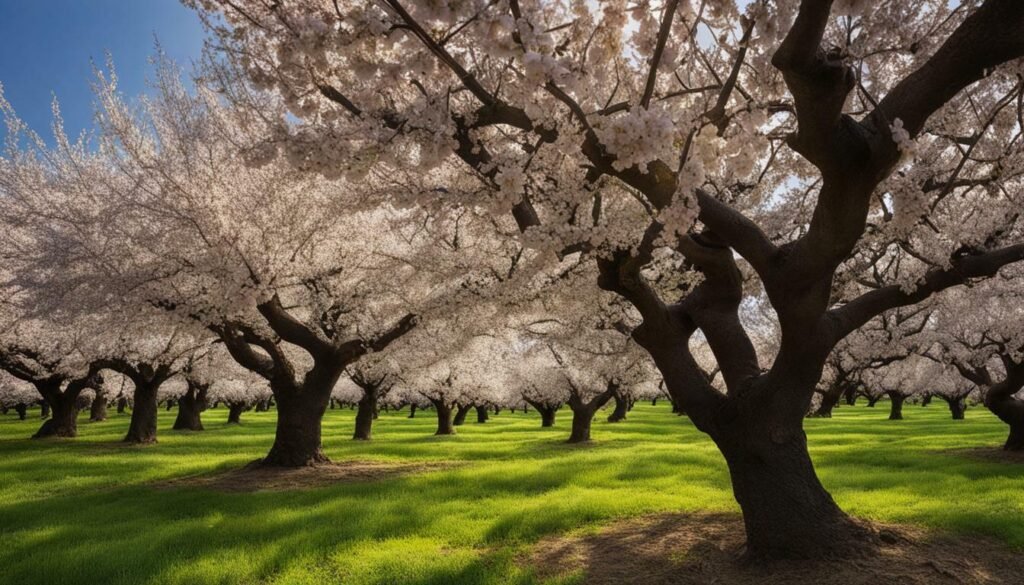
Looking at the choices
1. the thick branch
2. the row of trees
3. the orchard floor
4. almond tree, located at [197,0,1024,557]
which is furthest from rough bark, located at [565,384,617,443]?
the thick branch

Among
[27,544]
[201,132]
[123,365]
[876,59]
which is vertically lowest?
[27,544]

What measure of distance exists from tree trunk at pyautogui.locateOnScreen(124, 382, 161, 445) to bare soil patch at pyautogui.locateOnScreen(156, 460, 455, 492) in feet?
48.4

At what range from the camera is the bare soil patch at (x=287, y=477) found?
54.9 ft

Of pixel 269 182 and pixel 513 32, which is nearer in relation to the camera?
pixel 513 32

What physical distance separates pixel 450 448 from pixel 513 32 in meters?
26.9

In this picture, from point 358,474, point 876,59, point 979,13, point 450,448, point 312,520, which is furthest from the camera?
point 450,448

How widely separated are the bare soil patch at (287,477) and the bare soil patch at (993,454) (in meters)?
18.1

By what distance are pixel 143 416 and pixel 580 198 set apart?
3215cm

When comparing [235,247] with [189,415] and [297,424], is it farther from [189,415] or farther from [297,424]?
[189,415]

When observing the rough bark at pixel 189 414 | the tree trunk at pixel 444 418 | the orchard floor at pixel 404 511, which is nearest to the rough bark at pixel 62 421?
the rough bark at pixel 189 414

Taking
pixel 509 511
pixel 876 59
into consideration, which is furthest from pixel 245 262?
pixel 876 59

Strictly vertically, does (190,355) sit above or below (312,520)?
above

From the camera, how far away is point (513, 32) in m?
4.68

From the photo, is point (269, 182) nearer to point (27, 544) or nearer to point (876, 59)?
point (27, 544)
